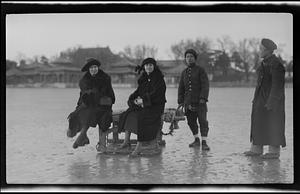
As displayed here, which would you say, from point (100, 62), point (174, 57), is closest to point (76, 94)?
A: point (100, 62)

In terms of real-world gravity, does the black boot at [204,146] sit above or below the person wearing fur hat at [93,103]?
below

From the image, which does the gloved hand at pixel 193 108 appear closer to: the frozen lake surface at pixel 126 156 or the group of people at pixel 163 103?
the group of people at pixel 163 103

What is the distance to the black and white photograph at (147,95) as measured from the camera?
6.27 metres

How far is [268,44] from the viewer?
6.54 metres

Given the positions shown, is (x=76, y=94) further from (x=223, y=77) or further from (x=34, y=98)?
(x=223, y=77)

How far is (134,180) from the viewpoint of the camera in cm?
Result: 587

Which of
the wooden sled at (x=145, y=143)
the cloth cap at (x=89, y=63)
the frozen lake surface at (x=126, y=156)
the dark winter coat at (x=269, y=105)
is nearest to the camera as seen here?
the frozen lake surface at (x=126, y=156)

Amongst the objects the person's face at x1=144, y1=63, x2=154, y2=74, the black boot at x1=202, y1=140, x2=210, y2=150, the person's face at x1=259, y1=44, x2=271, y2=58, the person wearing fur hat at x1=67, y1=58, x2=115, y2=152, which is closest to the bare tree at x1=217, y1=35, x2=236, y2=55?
the person's face at x1=259, y1=44, x2=271, y2=58

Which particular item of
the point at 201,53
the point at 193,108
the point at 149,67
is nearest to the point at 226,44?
the point at 201,53

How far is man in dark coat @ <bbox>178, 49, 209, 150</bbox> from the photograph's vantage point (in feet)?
22.4

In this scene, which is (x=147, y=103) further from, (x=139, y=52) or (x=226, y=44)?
(x=226, y=44)

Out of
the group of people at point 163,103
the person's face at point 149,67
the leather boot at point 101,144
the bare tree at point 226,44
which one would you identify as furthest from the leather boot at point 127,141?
the bare tree at point 226,44

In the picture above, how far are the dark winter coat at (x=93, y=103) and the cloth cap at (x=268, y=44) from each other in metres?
2.38
